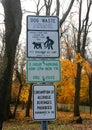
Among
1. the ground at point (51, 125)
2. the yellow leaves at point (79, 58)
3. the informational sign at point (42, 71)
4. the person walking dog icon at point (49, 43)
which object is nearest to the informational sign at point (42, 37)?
the person walking dog icon at point (49, 43)

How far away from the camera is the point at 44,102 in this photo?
6113 mm

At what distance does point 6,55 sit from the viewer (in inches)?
420

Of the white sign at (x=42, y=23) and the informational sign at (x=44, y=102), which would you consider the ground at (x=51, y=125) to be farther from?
the white sign at (x=42, y=23)

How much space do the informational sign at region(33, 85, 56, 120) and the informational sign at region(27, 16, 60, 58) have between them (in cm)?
50

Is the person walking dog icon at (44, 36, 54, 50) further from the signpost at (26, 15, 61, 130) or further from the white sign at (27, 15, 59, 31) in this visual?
the white sign at (27, 15, 59, 31)

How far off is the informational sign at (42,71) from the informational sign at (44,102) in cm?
12

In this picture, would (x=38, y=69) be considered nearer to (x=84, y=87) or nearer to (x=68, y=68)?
(x=68, y=68)

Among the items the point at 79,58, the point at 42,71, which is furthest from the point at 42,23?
the point at 79,58

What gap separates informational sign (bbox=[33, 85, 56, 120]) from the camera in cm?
604

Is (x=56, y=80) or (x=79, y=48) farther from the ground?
(x=79, y=48)

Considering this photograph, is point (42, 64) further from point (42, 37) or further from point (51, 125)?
point (51, 125)

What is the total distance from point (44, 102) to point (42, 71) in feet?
1.53

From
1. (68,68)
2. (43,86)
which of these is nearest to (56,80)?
(43,86)

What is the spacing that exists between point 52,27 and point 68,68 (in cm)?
3984
